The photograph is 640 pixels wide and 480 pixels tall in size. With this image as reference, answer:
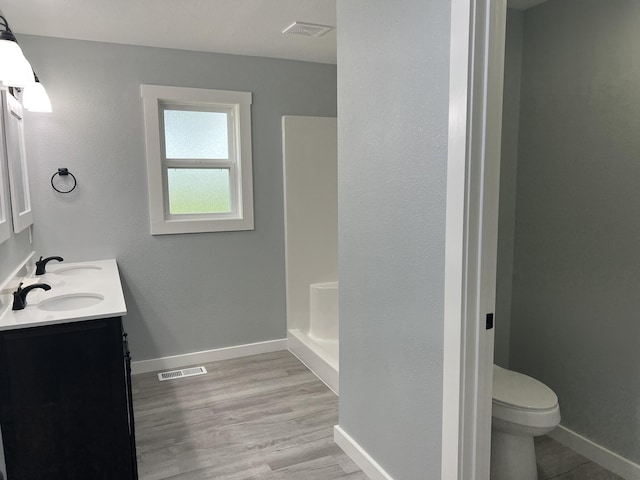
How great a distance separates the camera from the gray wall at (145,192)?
3082mm

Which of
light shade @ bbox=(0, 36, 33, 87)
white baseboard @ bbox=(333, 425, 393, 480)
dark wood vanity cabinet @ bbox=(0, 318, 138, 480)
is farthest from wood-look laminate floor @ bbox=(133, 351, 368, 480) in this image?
light shade @ bbox=(0, 36, 33, 87)

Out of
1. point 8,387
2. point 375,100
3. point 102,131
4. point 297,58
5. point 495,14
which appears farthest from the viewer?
point 297,58

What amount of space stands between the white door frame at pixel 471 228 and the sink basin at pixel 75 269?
7.61ft

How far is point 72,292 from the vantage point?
2225mm

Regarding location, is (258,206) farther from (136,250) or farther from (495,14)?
(495,14)

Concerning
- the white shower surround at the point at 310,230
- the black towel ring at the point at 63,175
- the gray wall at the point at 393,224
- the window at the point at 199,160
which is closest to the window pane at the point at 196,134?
the window at the point at 199,160

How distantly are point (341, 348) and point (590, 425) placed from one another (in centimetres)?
133

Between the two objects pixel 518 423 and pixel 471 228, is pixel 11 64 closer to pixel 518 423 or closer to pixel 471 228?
pixel 471 228

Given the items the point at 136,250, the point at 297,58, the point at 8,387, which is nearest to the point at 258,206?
the point at 136,250

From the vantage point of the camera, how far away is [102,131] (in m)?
3.20

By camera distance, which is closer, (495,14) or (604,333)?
(495,14)

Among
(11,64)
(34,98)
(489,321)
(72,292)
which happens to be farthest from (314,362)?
(11,64)

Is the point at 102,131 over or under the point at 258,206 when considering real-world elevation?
over

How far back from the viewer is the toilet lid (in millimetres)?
1970
